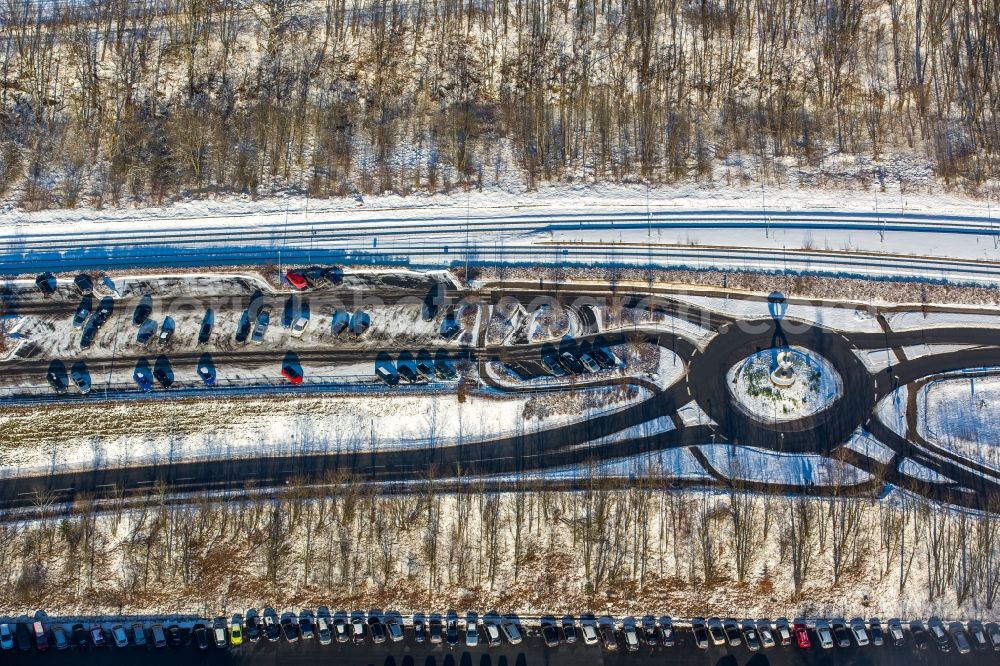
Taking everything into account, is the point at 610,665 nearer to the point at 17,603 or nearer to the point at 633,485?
the point at 633,485

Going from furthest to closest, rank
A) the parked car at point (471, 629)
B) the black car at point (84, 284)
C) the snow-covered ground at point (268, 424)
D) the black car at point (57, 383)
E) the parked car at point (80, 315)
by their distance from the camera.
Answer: the black car at point (84, 284) < the parked car at point (80, 315) < the black car at point (57, 383) < the snow-covered ground at point (268, 424) < the parked car at point (471, 629)

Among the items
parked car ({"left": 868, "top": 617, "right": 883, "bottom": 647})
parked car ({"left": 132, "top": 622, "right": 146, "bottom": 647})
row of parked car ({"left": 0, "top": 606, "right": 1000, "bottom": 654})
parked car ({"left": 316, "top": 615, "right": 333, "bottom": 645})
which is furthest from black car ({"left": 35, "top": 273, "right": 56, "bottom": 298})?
parked car ({"left": 868, "top": 617, "right": 883, "bottom": 647})

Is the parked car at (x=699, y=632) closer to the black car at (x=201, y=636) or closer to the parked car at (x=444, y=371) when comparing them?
the parked car at (x=444, y=371)

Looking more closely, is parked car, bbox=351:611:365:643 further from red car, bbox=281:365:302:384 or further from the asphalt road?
red car, bbox=281:365:302:384

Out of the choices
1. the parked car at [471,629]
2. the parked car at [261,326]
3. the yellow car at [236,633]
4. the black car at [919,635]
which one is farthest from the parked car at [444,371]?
the black car at [919,635]

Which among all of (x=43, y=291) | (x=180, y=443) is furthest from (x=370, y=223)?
(x=43, y=291)

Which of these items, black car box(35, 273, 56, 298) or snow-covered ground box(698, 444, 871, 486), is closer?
snow-covered ground box(698, 444, 871, 486)
